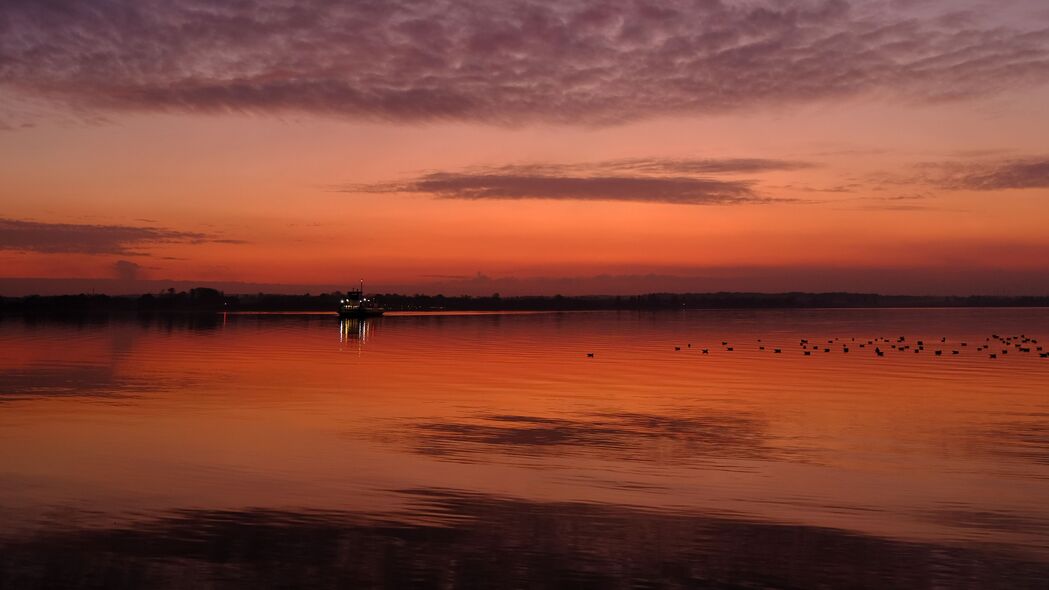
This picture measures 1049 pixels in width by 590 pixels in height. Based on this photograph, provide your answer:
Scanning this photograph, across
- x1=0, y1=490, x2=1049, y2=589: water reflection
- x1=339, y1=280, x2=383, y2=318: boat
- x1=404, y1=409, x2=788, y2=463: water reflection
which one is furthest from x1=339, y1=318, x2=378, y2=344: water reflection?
x1=0, y1=490, x2=1049, y2=589: water reflection

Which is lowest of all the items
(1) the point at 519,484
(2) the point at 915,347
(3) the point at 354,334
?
(3) the point at 354,334

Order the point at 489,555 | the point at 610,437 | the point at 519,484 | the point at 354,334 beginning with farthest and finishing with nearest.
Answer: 1. the point at 354,334
2. the point at 610,437
3. the point at 519,484
4. the point at 489,555

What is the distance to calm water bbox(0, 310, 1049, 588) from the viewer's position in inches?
507

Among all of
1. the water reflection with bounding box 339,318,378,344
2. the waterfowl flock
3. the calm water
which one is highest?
the waterfowl flock

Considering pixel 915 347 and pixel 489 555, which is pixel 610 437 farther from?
pixel 915 347

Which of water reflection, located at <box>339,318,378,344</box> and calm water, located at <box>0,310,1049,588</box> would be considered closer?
calm water, located at <box>0,310,1049,588</box>

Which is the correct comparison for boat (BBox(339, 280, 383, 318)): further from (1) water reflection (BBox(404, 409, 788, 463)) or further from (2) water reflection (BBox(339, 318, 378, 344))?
(1) water reflection (BBox(404, 409, 788, 463))

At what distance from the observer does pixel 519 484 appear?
18703 millimetres

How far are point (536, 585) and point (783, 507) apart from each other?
684cm

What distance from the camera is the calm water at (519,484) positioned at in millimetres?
12883

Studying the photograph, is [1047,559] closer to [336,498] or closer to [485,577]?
[485,577]

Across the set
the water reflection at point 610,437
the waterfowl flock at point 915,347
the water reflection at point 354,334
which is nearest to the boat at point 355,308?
the water reflection at point 354,334

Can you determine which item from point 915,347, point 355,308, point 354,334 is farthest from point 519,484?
point 355,308

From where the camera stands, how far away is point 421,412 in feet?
102
